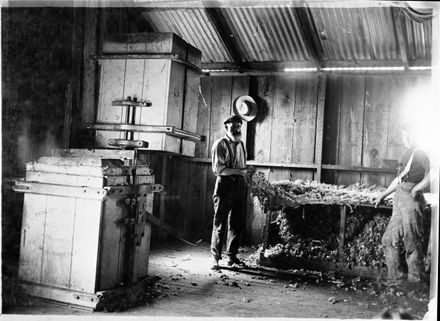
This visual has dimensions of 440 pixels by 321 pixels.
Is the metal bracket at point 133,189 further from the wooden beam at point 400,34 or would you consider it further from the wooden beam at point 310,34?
the wooden beam at point 400,34

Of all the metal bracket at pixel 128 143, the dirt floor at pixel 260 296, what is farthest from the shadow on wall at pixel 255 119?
the metal bracket at pixel 128 143

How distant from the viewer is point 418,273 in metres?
5.82

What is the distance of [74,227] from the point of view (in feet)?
14.9

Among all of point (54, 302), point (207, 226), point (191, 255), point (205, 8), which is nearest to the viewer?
point (54, 302)

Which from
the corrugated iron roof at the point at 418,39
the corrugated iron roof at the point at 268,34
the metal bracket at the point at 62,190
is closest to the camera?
the metal bracket at the point at 62,190

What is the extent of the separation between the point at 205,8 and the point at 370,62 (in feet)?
11.6

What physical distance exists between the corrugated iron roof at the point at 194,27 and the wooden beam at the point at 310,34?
72.4 inches

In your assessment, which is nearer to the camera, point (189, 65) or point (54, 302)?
point (54, 302)

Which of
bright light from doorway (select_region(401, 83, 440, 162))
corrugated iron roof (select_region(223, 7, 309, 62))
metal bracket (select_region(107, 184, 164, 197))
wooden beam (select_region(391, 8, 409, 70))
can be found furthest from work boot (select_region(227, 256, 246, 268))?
wooden beam (select_region(391, 8, 409, 70))

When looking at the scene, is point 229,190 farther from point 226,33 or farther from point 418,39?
point 418,39

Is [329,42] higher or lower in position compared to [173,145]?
higher

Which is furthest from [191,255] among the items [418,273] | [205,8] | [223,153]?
[205,8]

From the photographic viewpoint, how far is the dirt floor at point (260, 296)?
189 inches

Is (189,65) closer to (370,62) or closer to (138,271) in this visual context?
(138,271)
